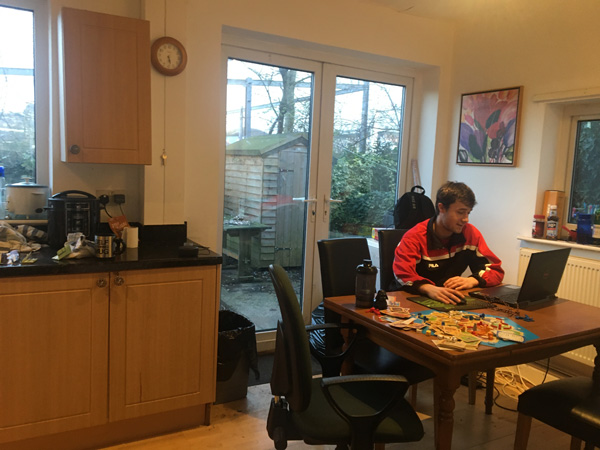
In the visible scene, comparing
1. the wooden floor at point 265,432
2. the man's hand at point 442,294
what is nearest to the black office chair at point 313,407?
the man's hand at point 442,294

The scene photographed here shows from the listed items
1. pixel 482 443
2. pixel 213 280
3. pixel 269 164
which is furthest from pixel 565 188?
pixel 213 280

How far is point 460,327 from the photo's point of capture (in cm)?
191

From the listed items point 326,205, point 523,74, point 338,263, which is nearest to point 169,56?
point 338,263

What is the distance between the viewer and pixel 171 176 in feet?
9.32

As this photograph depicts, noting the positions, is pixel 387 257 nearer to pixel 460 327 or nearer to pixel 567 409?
pixel 460 327

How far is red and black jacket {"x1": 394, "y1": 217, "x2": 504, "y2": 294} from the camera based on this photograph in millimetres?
2564

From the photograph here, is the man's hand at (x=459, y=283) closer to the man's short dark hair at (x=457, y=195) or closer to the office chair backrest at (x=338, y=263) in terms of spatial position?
the man's short dark hair at (x=457, y=195)

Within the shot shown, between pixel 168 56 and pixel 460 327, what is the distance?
2.12 metres

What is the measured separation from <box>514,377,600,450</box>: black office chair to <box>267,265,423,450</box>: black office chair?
25.9 inches

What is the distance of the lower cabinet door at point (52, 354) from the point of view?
2.05 metres

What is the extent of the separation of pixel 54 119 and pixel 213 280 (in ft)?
4.11

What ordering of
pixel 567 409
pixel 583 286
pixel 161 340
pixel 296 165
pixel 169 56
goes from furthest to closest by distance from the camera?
pixel 296 165
pixel 583 286
pixel 169 56
pixel 161 340
pixel 567 409

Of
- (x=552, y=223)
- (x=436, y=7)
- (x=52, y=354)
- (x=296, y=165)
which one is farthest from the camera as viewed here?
(x=296, y=165)

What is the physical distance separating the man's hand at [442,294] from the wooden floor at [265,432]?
30.9 inches
